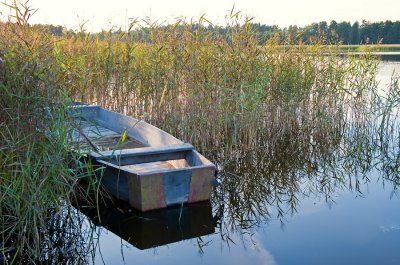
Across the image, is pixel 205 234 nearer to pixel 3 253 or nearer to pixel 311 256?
pixel 311 256

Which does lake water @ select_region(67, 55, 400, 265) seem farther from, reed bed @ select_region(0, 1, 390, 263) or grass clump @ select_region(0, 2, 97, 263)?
grass clump @ select_region(0, 2, 97, 263)

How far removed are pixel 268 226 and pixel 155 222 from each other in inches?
37.3

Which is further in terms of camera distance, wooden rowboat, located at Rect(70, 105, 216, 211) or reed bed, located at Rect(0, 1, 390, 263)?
reed bed, located at Rect(0, 1, 390, 263)

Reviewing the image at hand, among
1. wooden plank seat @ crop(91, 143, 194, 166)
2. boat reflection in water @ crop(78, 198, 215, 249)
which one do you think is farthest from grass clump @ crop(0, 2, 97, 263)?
wooden plank seat @ crop(91, 143, 194, 166)

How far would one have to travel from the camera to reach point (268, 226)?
14.7 feet

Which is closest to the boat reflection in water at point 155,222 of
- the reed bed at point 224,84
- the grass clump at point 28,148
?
the reed bed at point 224,84

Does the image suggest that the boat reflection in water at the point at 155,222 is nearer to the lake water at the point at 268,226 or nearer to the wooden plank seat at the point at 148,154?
the lake water at the point at 268,226

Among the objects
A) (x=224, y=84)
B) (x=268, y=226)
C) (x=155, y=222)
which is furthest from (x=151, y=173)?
(x=224, y=84)

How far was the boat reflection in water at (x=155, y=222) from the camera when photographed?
415 cm

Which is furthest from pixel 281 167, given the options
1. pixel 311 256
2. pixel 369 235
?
pixel 311 256

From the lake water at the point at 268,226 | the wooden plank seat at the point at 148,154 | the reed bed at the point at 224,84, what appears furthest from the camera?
the reed bed at the point at 224,84

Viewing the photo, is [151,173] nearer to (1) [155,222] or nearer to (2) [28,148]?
(1) [155,222]

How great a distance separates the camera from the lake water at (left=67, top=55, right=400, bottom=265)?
392 centimetres

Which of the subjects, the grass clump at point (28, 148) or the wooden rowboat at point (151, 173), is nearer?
the grass clump at point (28, 148)
